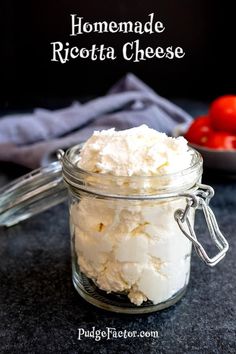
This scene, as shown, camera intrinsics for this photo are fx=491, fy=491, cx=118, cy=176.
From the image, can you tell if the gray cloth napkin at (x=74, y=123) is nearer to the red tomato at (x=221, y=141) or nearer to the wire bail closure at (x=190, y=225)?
the red tomato at (x=221, y=141)

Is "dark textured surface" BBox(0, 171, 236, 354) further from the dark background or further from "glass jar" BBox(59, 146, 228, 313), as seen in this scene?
the dark background

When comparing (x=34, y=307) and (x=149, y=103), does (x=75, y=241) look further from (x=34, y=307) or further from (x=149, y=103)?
(x=149, y=103)

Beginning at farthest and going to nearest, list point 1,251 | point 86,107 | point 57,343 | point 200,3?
point 200,3
point 86,107
point 1,251
point 57,343

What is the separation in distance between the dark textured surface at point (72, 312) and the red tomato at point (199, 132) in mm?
295

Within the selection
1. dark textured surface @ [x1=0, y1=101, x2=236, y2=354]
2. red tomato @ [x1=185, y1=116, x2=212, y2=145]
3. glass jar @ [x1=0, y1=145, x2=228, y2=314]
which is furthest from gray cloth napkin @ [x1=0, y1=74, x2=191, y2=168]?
glass jar @ [x1=0, y1=145, x2=228, y2=314]

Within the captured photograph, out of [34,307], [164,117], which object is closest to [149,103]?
[164,117]

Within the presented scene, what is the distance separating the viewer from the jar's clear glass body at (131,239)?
0.46 meters

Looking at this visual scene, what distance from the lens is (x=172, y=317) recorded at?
0.51 m

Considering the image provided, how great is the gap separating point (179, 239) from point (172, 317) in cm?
9

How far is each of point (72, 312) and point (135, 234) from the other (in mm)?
118

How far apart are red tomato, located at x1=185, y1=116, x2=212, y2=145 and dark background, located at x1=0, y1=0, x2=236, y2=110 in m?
0.32

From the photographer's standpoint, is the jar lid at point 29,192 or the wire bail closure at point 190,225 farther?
the jar lid at point 29,192

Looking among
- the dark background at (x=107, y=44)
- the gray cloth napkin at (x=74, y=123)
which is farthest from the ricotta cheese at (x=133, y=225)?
the dark background at (x=107, y=44)

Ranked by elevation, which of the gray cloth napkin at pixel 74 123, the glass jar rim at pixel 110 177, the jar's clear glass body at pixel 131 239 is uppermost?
the glass jar rim at pixel 110 177
